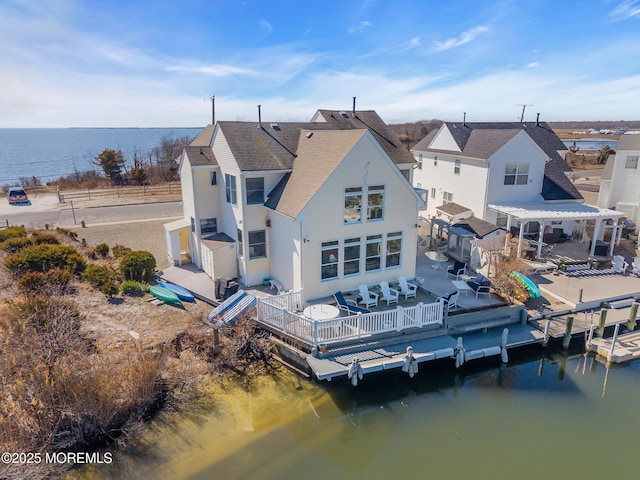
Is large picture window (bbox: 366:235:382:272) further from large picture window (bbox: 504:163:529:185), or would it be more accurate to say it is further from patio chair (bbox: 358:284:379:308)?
large picture window (bbox: 504:163:529:185)

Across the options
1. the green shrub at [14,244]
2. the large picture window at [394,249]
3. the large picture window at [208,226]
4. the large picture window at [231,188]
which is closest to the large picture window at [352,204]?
the large picture window at [394,249]

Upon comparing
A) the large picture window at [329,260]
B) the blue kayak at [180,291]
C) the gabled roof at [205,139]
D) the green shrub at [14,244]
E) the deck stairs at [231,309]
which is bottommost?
the blue kayak at [180,291]

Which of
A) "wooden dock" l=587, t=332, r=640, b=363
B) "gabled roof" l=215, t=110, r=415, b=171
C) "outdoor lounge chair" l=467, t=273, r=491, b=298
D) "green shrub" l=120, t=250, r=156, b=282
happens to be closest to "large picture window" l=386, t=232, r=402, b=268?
"outdoor lounge chair" l=467, t=273, r=491, b=298

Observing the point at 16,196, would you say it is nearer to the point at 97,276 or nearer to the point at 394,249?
the point at 97,276

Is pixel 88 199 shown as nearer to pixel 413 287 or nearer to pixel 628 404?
pixel 413 287

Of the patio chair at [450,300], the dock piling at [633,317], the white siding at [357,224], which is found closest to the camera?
the patio chair at [450,300]

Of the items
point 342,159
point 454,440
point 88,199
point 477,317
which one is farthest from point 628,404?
point 88,199

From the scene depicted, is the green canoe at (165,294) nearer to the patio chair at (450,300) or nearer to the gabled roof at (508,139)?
the patio chair at (450,300)
